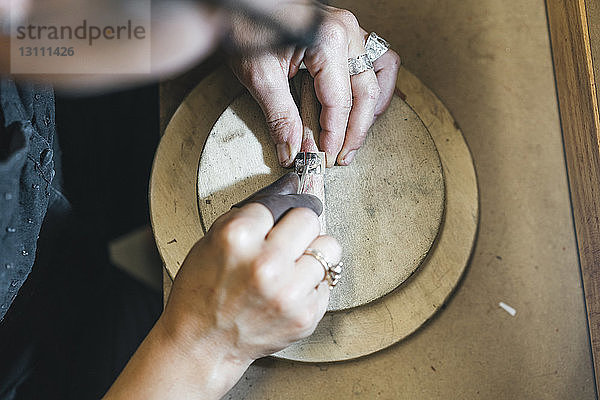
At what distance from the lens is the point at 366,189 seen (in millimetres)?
814

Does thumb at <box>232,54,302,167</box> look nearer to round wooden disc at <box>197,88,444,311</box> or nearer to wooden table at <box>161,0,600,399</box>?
round wooden disc at <box>197,88,444,311</box>

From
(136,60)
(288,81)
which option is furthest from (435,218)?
(136,60)

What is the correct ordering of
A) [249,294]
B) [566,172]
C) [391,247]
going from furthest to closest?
[566,172], [391,247], [249,294]

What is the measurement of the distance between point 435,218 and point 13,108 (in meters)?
0.67

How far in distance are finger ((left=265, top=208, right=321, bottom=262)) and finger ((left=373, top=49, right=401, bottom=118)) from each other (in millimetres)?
306

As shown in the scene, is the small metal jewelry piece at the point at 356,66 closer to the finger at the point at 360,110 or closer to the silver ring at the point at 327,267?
the finger at the point at 360,110

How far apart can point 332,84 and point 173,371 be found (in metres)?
0.50

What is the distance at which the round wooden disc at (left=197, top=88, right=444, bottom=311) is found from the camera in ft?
2.57

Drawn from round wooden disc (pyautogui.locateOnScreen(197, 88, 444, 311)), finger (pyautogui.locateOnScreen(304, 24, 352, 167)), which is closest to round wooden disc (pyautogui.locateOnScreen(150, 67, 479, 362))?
round wooden disc (pyautogui.locateOnScreen(197, 88, 444, 311))

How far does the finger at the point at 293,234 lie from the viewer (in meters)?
0.59

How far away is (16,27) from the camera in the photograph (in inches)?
22.9

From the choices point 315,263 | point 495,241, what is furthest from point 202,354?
point 495,241

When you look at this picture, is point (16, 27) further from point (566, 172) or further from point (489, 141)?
point (566, 172)

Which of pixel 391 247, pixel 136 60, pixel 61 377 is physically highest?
pixel 136 60
